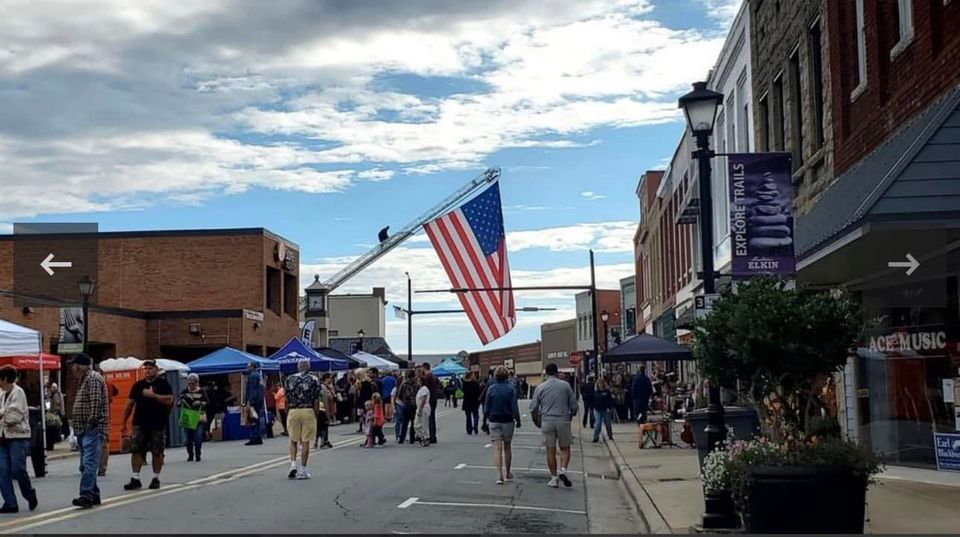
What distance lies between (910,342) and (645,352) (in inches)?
429

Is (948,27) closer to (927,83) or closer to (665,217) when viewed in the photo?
(927,83)

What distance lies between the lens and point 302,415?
654 inches

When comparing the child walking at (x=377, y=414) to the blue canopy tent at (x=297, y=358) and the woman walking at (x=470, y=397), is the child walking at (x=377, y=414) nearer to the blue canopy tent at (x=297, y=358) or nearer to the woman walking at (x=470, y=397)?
the woman walking at (x=470, y=397)

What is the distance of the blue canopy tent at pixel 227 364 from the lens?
102 feet

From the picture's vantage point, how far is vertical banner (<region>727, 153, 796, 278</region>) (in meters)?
13.8

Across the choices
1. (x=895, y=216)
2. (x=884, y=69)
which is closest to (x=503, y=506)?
(x=895, y=216)

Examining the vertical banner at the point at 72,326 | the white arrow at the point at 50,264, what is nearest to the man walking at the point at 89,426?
the vertical banner at the point at 72,326

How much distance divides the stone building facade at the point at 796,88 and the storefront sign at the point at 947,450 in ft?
17.1

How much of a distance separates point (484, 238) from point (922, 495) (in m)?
24.4

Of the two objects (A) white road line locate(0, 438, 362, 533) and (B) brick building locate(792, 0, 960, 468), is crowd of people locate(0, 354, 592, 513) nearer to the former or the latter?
(A) white road line locate(0, 438, 362, 533)

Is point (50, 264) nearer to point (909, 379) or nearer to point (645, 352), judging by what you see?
point (645, 352)

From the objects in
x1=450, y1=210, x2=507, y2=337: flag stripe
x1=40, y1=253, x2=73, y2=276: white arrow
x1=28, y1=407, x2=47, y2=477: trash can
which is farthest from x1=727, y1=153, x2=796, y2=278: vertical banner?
x1=40, y1=253, x2=73, y2=276: white arrow

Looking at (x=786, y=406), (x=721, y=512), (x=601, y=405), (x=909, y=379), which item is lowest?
(x=721, y=512)

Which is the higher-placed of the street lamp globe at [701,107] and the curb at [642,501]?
the street lamp globe at [701,107]
